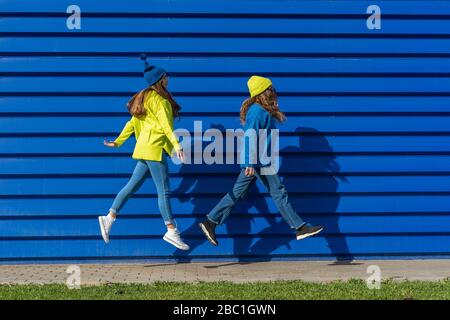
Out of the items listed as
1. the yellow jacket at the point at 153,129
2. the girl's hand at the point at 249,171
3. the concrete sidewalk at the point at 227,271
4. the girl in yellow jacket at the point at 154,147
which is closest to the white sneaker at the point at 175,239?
the girl in yellow jacket at the point at 154,147

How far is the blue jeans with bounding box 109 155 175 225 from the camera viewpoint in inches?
266

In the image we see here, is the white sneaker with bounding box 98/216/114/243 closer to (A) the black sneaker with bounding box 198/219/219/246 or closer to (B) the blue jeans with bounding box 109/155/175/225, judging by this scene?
(B) the blue jeans with bounding box 109/155/175/225

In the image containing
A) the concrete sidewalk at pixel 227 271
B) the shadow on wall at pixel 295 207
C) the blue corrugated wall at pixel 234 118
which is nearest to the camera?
the concrete sidewalk at pixel 227 271

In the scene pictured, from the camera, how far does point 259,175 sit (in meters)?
6.88

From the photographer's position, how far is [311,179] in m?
7.26

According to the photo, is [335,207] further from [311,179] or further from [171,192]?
[171,192]

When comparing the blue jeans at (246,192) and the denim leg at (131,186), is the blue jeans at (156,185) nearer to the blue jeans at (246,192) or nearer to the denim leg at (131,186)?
the denim leg at (131,186)

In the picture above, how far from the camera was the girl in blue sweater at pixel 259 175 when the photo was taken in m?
6.77

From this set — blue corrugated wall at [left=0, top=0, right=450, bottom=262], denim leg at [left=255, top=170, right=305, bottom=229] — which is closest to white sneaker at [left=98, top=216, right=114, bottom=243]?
blue corrugated wall at [left=0, top=0, right=450, bottom=262]

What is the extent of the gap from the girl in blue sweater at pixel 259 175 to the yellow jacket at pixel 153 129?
25.5 inches

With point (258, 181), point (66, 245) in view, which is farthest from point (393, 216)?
point (66, 245)

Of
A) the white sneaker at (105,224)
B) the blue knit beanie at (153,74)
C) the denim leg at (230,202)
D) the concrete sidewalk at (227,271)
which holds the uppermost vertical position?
the blue knit beanie at (153,74)

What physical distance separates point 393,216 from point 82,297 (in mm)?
3146
